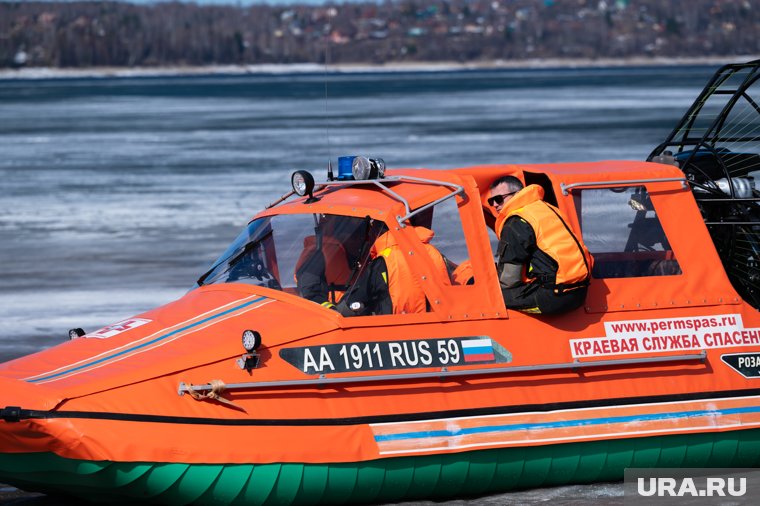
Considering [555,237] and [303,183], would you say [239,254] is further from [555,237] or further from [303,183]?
[555,237]

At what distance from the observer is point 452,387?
6641 millimetres

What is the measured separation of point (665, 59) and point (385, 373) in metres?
200

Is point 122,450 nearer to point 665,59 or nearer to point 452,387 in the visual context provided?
point 452,387

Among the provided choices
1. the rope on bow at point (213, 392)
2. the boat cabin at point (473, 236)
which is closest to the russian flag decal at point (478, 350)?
the boat cabin at point (473, 236)

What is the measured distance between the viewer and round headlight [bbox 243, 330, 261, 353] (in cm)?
623

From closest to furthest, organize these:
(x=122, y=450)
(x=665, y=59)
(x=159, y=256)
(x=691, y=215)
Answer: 1. (x=122, y=450)
2. (x=691, y=215)
3. (x=159, y=256)
4. (x=665, y=59)

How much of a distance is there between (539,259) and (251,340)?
163cm

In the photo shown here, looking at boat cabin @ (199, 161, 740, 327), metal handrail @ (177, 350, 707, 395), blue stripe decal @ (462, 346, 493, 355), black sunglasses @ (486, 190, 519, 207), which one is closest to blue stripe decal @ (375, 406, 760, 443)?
metal handrail @ (177, 350, 707, 395)

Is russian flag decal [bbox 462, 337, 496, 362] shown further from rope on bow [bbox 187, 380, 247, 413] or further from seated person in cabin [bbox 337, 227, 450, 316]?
rope on bow [bbox 187, 380, 247, 413]

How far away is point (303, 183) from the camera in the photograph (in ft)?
23.8

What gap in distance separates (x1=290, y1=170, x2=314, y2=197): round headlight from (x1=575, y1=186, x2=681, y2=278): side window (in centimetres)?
152

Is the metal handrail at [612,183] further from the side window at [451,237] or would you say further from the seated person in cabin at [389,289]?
the seated person in cabin at [389,289]

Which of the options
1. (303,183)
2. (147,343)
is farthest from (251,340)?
(303,183)

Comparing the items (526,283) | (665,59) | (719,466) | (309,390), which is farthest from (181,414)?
(665,59)
